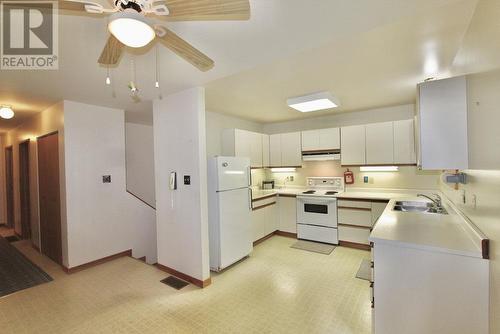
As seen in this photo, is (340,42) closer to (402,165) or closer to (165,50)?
(165,50)

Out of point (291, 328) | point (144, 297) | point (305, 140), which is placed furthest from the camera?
point (305, 140)

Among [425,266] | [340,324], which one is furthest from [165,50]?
[340,324]

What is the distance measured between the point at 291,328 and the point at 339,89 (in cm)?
285

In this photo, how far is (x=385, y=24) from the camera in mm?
1643

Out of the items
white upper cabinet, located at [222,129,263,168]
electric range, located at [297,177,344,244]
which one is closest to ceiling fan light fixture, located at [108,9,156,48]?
white upper cabinet, located at [222,129,263,168]

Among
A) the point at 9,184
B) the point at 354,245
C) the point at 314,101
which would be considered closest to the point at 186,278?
the point at 354,245

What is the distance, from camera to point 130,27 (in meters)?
1.13

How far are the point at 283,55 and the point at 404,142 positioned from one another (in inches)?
115

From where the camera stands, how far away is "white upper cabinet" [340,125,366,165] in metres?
4.14

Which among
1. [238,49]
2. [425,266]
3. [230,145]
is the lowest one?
[425,266]

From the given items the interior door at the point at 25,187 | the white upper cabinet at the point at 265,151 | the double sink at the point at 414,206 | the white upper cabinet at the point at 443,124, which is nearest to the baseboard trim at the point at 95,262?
the interior door at the point at 25,187

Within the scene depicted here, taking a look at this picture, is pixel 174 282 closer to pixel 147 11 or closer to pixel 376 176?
pixel 147 11

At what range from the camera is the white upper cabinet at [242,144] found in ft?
13.8

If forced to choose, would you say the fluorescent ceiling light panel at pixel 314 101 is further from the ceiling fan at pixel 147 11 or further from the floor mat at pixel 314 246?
the floor mat at pixel 314 246
